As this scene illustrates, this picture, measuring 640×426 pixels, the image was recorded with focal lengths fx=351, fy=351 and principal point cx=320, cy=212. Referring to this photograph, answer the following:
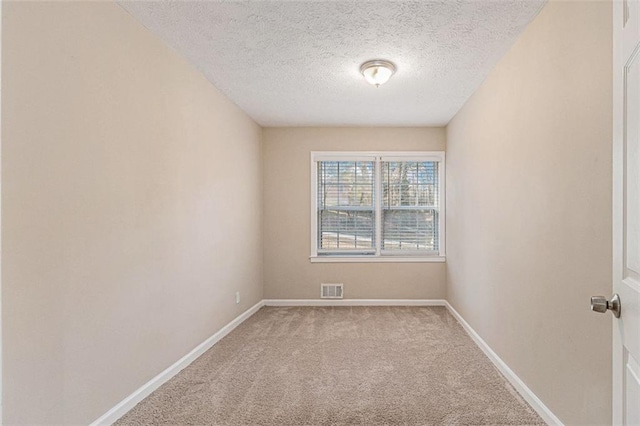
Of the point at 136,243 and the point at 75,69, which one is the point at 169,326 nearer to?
the point at 136,243

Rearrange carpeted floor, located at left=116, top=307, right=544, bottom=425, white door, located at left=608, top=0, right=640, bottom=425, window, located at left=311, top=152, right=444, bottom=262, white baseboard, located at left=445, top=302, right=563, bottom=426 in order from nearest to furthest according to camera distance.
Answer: white door, located at left=608, top=0, right=640, bottom=425
white baseboard, located at left=445, top=302, right=563, bottom=426
carpeted floor, located at left=116, top=307, right=544, bottom=425
window, located at left=311, top=152, right=444, bottom=262

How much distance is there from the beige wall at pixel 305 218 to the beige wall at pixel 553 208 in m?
1.73

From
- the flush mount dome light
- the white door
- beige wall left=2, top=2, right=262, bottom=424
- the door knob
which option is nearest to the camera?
the white door

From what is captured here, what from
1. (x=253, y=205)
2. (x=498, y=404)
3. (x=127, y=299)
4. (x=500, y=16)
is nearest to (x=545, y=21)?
(x=500, y=16)

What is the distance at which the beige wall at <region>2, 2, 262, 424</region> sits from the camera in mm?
1566

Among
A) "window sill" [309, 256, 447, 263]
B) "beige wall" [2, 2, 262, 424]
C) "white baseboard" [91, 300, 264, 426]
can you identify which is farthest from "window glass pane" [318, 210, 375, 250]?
"beige wall" [2, 2, 262, 424]

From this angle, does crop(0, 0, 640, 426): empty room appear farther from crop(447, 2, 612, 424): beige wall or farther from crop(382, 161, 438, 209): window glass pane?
crop(382, 161, 438, 209): window glass pane

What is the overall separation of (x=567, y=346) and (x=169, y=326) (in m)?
2.62

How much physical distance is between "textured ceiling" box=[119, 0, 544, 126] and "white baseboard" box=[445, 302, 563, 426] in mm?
2435

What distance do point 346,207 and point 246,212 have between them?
59.3 inches

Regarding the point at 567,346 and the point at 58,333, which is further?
the point at 567,346

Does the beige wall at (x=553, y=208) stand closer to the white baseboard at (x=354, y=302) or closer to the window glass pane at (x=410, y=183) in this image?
the white baseboard at (x=354, y=302)

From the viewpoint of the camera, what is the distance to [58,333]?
1.74 m

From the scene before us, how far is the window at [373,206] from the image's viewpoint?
5074 millimetres
